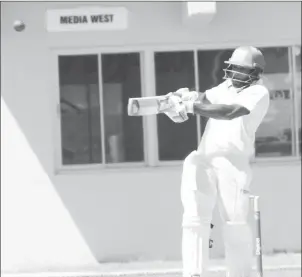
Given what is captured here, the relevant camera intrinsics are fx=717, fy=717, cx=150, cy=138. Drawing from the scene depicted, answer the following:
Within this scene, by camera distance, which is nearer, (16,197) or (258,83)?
(258,83)

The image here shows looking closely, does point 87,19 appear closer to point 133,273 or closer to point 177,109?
point 133,273

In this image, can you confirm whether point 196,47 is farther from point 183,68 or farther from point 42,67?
point 42,67

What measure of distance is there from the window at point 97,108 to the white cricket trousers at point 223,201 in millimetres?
4608

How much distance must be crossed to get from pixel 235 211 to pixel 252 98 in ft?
2.58

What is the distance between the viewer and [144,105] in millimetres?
4898

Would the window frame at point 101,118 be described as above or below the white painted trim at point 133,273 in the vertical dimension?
above

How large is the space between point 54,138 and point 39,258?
159cm

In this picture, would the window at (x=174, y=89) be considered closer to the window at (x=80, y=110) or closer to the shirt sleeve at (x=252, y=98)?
the window at (x=80, y=110)

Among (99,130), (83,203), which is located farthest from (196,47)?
(83,203)

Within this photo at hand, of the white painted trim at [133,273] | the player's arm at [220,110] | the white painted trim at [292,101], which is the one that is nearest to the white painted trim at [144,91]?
the white painted trim at [133,273]

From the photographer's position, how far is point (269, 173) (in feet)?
30.9

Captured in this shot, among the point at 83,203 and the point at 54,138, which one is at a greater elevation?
Result: the point at 54,138

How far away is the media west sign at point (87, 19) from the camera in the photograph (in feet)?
30.1

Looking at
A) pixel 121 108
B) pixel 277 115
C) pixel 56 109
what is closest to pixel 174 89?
pixel 121 108
